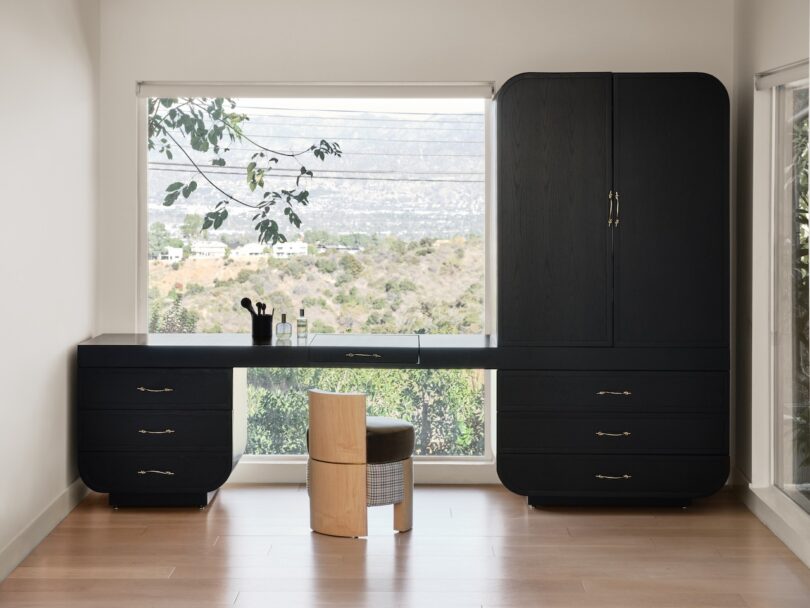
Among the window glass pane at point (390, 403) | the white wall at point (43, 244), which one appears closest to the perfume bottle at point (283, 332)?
the window glass pane at point (390, 403)

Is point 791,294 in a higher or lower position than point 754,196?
lower

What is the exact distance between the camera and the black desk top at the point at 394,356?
13.0 ft

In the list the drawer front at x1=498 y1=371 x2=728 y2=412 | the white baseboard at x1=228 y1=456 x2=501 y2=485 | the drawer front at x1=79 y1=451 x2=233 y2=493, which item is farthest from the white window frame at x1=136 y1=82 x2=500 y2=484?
the drawer front at x1=79 y1=451 x2=233 y2=493

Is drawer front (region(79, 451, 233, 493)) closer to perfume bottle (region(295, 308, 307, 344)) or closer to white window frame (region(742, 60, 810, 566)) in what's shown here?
perfume bottle (region(295, 308, 307, 344))

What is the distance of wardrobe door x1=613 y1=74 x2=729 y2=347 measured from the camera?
12.9 feet

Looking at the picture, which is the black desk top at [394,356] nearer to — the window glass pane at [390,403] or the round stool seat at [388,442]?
the round stool seat at [388,442]

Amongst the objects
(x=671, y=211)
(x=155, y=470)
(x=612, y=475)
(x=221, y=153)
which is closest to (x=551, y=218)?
(x=671, y=211)

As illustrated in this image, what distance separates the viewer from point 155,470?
4.00 metres

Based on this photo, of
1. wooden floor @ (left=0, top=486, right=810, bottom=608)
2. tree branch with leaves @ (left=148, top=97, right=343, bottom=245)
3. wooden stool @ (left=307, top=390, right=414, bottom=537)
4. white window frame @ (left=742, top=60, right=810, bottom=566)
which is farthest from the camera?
tree branch with leaves @ (left=148, top=97, right=343, bottom=245)

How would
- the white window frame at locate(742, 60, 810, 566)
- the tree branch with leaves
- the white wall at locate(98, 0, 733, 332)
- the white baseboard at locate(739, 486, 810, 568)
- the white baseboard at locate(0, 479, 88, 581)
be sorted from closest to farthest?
the white baseboard at locate(0, 479, 88, 581)
the white baseboard at locate(739, 486, 810, 568)
the white window frame at locate(742, 60, 810, 566)
the white wall at locate(98, 0, 733, 332)
the tree branch with leaves

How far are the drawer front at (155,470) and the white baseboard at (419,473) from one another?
0.53m

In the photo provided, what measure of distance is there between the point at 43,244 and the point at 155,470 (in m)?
1.10

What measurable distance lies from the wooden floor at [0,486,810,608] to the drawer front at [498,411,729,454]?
0.97 ft

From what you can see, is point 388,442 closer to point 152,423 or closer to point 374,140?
point 152,423
